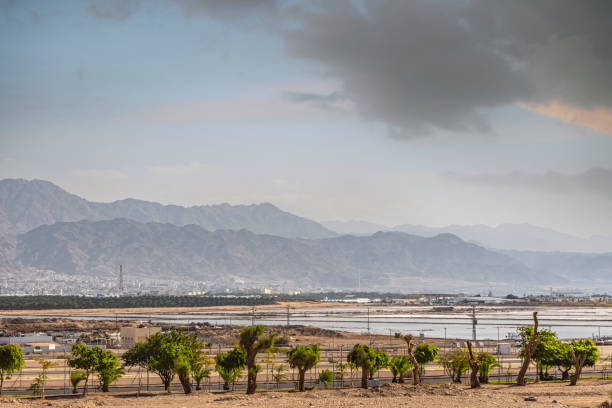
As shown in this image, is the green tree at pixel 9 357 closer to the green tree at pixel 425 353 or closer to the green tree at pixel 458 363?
the green tree at pixel 425 353

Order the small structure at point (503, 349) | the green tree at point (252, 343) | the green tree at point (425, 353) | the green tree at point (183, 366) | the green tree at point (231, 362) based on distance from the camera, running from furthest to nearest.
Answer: the small structure at point (503, 349) → the green tree at point (425, 353) → the green tree at point (231, 362) → the green tree at point (183, 366) → the green tree at point (252, 343)

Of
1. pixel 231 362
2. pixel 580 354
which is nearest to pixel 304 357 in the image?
pixel 231 362

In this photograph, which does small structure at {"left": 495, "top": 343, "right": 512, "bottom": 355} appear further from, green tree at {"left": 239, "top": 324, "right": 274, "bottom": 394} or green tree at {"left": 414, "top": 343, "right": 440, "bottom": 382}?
green tree at {"left": 239, "top": 324, "right": 274, "bottom": 394}

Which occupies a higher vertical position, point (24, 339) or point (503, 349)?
point (24, 339)

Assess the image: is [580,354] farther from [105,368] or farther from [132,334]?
[132,334]

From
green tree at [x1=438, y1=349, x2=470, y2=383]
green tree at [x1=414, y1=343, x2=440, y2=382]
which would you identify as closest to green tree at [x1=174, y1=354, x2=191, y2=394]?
green tree at [x1=414, y1=343, x2=440, y2=382]

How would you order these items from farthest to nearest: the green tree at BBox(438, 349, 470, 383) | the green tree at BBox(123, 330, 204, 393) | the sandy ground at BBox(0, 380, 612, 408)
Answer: the green tree at BBox(438, 349, 470, 383), the green tree at BBox(123, 330, 204, 393), the sandy ground at BBox(0, 380, 612, 408)

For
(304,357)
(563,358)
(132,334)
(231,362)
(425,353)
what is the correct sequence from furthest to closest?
(132,334) < (563,358) < (425,353) < (231,362) < (304,357)

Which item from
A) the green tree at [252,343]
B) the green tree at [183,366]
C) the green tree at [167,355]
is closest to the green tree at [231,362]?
the green tree at [252,343]

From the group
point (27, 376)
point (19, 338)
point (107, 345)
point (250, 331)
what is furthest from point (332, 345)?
point (250, 331)
